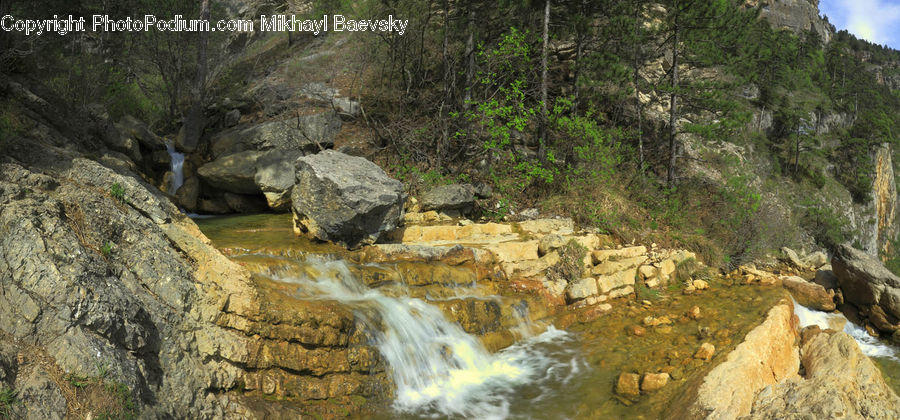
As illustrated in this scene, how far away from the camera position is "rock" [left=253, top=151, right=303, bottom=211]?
11992 mm

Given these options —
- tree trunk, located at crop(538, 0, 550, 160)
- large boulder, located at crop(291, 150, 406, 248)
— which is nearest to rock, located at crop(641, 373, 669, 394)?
large boulder, located at crop(291, 150, 406, 248)

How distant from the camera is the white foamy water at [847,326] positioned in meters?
9.81

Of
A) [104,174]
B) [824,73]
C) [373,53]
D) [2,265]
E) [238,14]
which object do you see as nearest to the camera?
[2,265]

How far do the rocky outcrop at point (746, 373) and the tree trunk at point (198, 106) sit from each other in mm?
14538

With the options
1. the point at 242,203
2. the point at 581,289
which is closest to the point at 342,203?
the point at 581,289

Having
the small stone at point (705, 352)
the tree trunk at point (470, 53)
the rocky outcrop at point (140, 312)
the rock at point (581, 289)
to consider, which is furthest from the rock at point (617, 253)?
the tree trunk at point (470, 53)

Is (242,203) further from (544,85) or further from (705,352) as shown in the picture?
(705,352)

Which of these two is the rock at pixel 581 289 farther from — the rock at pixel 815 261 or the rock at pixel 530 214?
the rock at pixel 815 261

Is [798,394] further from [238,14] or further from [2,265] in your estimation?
[238,14]

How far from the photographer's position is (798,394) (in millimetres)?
4402

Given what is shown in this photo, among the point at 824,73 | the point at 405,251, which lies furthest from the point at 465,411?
the point at 824,73

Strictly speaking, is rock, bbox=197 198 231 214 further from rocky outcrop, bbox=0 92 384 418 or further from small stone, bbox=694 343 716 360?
Result: small stone, bbox=694 343 716 360

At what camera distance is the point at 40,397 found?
11.8 ft

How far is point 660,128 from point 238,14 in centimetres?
2796
